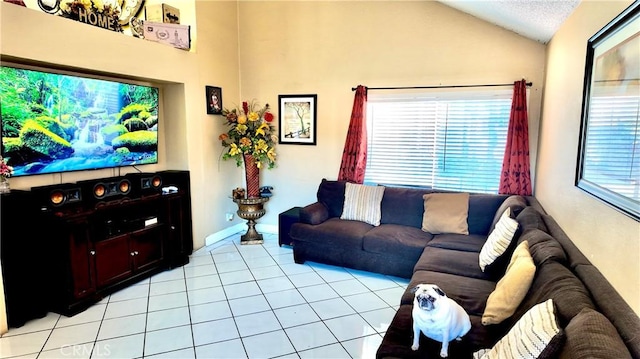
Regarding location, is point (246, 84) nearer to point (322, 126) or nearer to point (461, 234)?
point (322, 126)

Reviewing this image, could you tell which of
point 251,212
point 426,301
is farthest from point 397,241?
point 251,212

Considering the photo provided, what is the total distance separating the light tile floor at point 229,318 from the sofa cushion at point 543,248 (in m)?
1.19

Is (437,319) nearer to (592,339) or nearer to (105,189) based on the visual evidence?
(592,339)

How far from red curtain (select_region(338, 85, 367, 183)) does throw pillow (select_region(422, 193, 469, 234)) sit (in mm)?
Answer: 1011

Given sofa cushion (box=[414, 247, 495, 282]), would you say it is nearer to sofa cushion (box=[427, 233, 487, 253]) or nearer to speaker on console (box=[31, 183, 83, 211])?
sofa cushion (box=[427, 233, 487, 253])

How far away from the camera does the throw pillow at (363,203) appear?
4.12 metres

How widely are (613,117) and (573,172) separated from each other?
70 centimetres

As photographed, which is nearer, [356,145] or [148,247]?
[148,247]

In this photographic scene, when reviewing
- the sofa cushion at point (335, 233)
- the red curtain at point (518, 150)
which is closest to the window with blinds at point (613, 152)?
the red curtain at point (518, 150)

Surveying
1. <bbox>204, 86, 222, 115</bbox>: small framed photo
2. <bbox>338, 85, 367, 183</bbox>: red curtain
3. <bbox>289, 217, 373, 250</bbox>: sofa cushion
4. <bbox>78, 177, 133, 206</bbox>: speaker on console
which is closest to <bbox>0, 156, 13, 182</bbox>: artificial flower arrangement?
<bbox>78, 177, 133, 206</bbox>: speaker on console

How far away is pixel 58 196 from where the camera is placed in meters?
2.95

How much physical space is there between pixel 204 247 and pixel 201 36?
2.57 m

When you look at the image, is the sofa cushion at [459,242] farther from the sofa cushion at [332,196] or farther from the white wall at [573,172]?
the sofa cushion at [332,196]

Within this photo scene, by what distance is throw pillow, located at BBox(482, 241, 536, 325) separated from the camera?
185 centimetres
